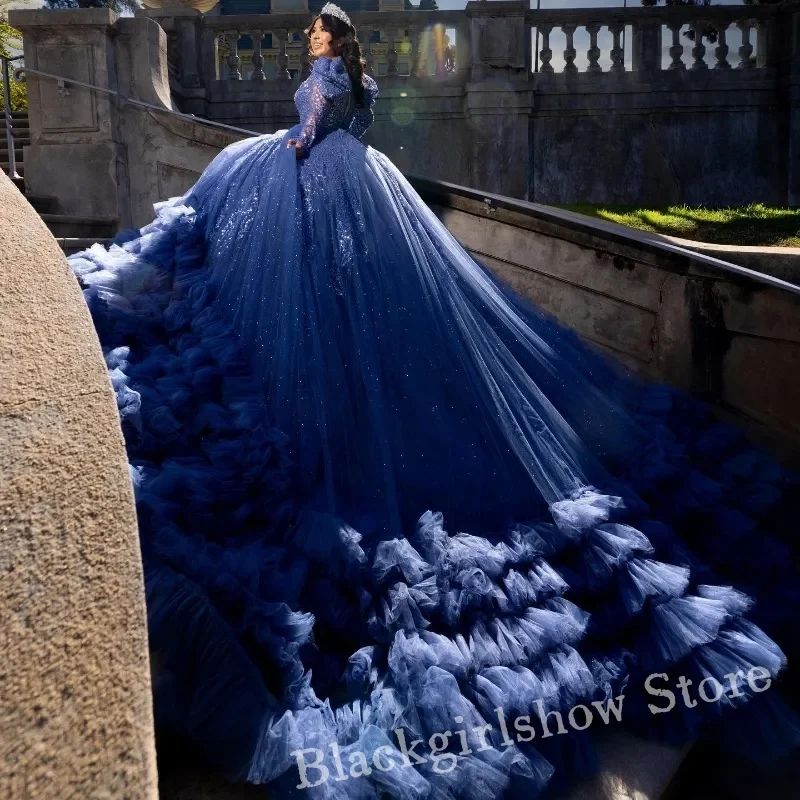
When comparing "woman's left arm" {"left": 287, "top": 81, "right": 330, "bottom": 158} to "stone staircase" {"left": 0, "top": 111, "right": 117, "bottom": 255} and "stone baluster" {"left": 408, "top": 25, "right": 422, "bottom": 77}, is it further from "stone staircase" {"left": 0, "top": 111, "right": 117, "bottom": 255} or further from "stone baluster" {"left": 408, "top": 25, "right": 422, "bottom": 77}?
"stone baluster" {"left": 408, "top": 25, "right": 422, "bottom": 77}

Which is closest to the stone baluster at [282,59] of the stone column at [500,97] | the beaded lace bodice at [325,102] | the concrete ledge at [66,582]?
the stone column at [500,97]

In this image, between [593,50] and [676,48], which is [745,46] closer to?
[676,48]

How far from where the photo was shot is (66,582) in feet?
3.22

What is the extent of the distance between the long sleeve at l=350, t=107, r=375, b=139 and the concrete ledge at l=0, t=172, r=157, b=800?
2266 millimetres

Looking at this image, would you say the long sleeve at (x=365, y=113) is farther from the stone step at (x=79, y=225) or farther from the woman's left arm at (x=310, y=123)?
the stone step at (x=79, y=225)

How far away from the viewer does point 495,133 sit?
9.29 m

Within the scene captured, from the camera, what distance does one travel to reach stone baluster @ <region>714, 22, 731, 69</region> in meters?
9.61

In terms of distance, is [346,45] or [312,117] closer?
[312,117]

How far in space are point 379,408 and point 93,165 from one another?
4413mm

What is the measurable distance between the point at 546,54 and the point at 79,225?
6.31m

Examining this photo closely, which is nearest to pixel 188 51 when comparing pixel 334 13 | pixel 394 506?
pixel 334 13

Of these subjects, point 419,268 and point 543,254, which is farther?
point 543,254

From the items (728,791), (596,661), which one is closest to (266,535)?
(596,661)

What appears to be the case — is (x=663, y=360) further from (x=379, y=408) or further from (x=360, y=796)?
(x=360, y=796)
